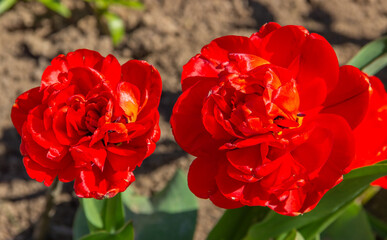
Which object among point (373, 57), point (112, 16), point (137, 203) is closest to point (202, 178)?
point (373, 57)

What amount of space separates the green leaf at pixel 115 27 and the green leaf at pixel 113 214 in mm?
892

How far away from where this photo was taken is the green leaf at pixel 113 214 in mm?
815

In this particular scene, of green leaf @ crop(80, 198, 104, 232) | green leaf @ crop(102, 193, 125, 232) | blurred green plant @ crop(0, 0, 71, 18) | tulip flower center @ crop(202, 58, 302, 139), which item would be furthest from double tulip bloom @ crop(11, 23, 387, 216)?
blurred green plant @ crop(0, 0, 71, 18)

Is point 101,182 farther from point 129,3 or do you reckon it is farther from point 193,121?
point 129,3

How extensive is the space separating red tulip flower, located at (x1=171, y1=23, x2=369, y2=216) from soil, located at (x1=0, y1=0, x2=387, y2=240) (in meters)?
1.02

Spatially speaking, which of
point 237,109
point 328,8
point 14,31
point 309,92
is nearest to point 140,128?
point 237,109

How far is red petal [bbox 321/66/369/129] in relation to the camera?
605mm

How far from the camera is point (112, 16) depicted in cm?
172

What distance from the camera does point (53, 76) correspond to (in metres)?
0.65

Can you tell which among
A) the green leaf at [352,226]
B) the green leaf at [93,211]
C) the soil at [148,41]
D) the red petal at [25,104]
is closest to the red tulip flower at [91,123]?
the red petal at [25,104]

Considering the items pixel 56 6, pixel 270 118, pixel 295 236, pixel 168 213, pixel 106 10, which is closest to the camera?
pixel 270 118

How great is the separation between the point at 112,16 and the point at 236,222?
104cm

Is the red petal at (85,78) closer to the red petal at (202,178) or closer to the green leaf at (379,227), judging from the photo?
the red petal at (202,178)

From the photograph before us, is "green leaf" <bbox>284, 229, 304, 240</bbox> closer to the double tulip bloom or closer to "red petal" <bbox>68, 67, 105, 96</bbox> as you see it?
the double tulip bloom
